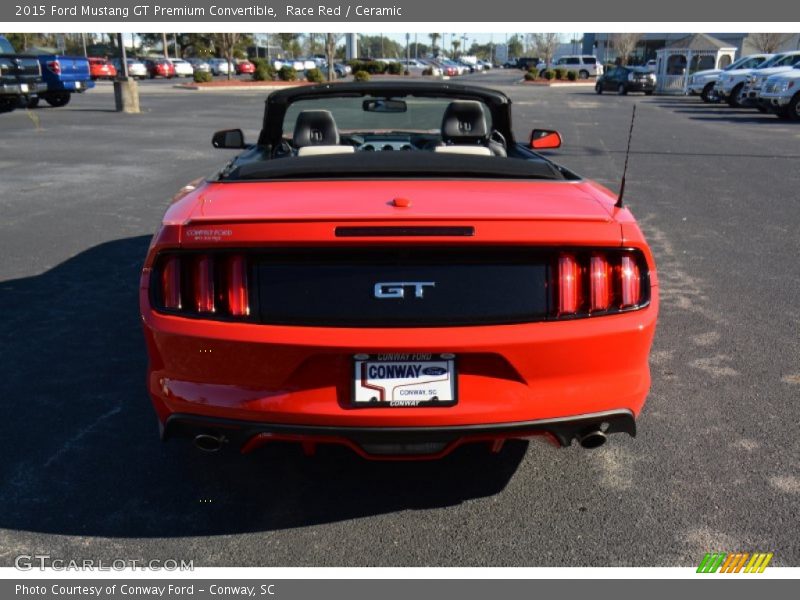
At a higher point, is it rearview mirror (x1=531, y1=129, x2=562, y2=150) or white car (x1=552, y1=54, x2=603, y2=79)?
rearview mirror (x1=531, y1=129, x2=562, y2=150)

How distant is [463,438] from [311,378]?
562 mm

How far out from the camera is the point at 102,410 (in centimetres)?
373

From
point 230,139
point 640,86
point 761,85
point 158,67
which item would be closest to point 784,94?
point 761,85

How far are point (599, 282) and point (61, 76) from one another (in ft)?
80.8

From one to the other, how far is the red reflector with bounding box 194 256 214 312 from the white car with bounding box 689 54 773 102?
29315mm

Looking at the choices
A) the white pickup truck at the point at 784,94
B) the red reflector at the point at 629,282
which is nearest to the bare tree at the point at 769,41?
the white pickup truck at the point at 784,94

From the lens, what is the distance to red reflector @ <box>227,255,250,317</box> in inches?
101

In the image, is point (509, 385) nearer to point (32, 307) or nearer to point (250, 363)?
point (250, 363)

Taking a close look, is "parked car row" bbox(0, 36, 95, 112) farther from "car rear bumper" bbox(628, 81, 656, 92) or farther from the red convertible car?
"car rear bumper" bbox(628, 81, 656, 92)

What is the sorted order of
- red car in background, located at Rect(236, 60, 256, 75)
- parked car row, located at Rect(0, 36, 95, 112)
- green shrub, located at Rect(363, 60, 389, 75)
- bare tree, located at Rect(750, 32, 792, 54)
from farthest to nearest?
1. red car in background, located at Rect(236, 60, 256, 75)
2. green shrub, located at Rect(363, 60, 389, 75)
3. bare tree, located at Rect(750, 32, 792, 54)
4. parked car row, located at Rect(0, 36, 95, 112)

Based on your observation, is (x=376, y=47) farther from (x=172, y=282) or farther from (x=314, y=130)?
(x=172, y=282)

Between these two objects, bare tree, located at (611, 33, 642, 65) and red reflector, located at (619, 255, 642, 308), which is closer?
red reflector, located at (619, 255, 642, 308)

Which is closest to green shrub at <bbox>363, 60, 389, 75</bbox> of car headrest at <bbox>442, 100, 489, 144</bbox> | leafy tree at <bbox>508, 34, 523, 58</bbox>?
car headrest at <bbox>442, 100, 489, 144</bbox>

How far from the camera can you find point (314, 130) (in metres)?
4.74
